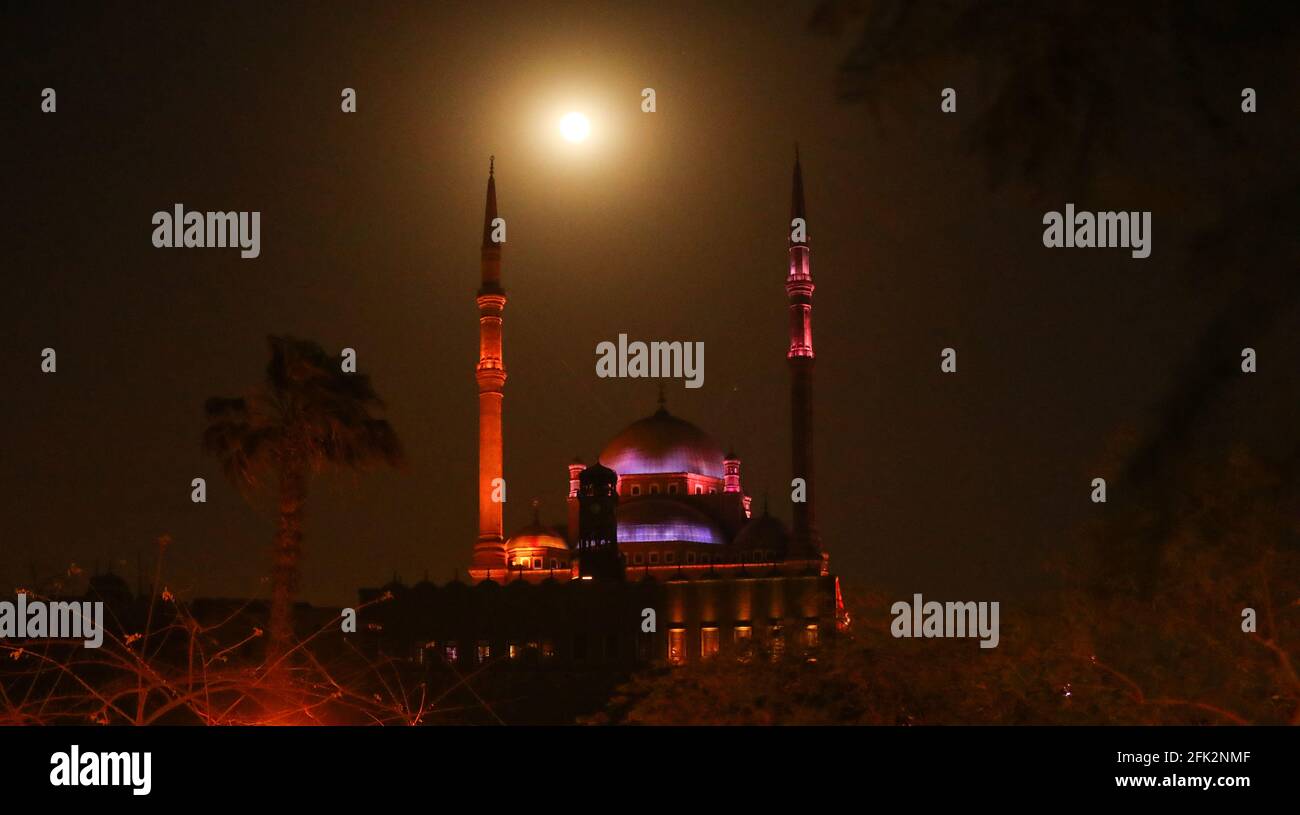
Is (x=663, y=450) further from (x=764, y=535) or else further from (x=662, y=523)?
(x=764, y=535)

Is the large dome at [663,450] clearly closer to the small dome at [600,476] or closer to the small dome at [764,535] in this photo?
the small dome at [764,535]

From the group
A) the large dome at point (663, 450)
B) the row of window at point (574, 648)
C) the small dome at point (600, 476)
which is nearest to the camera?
the row of window at point (574, 648)

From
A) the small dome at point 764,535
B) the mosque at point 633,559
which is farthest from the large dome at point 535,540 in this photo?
the small dome at point 764,535

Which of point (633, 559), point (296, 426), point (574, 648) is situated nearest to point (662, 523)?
point (633, 559)

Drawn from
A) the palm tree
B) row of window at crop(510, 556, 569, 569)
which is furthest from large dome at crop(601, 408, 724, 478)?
the palm tree
